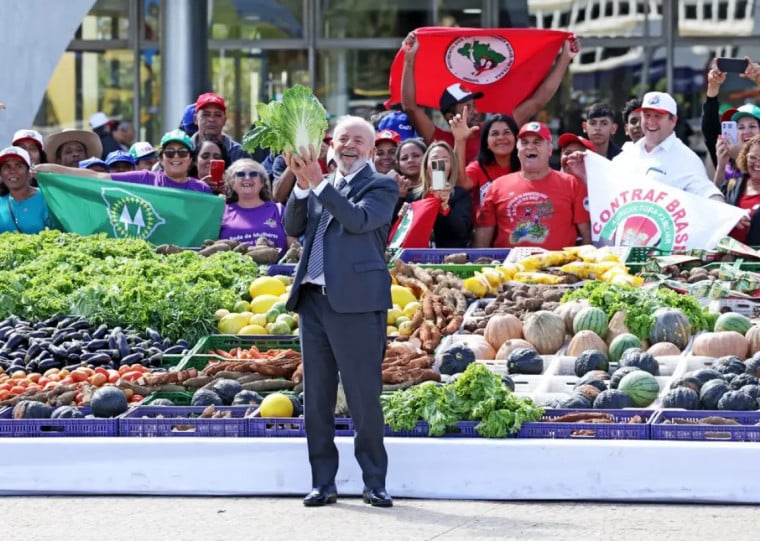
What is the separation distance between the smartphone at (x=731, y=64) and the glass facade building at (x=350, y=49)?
7.38 meters

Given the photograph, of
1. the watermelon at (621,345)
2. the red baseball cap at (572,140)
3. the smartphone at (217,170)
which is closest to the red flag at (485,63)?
the red baseball cap at (572,140)

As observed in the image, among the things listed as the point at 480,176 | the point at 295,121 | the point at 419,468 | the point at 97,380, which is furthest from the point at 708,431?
the point at 480,176

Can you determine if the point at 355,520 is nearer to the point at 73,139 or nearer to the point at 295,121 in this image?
the point at 295,121

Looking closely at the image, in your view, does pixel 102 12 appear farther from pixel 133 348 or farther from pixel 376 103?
pixel 133 348

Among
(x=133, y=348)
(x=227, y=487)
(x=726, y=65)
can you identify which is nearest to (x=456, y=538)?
(x=227, y=487)

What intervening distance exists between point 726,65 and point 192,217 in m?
4.40

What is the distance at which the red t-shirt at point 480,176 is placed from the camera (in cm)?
1243

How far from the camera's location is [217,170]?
43.4ft

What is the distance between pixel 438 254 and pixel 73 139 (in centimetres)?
446

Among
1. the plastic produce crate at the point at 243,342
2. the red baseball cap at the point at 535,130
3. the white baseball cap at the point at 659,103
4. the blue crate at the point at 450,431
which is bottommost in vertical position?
the blue crate at the point at 450,431

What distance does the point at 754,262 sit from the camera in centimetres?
1105

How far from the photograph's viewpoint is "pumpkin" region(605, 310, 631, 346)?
31.8 feet

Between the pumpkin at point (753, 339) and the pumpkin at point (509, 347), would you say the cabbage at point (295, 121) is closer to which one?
the pumpkin at point (509, 347)

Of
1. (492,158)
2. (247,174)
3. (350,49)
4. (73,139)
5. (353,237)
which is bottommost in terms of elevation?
(353,237)
